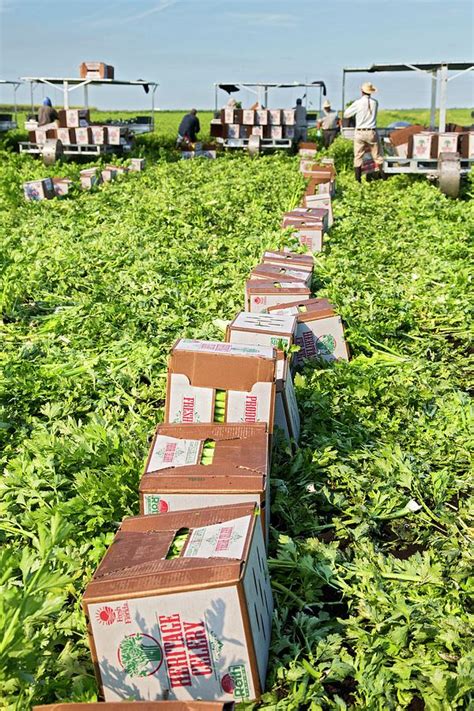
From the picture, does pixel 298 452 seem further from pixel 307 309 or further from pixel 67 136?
pixel 67 136

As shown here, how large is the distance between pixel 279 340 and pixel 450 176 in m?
9.17

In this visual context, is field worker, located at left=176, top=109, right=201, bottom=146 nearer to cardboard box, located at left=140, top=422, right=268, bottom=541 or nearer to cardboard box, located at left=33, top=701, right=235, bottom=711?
cardboard box, located at left=140, top=422, right=268, bottom=541

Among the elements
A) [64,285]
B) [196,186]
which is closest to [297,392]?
[64,285]

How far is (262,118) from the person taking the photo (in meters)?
22.5

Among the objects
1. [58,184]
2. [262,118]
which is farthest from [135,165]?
[262,118]

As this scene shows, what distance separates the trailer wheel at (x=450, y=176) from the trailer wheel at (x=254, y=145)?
9514mm

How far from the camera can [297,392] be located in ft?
15.8

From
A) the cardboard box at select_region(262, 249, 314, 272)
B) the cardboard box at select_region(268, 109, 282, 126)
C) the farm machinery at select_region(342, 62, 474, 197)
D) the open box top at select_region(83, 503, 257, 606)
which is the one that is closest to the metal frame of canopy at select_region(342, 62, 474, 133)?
the farm machinery at select_region(342, 62, 474, 197)

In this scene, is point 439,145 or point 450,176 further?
Answer: point 439,145

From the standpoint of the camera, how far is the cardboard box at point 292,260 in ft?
22.6

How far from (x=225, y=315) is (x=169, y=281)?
101 centimetres

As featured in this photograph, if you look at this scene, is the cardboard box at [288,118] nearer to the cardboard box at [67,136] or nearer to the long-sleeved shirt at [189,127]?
the long-sleeved shirt at [189,127]

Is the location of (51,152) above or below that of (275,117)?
below

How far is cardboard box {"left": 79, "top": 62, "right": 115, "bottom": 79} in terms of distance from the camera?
21.9 m
